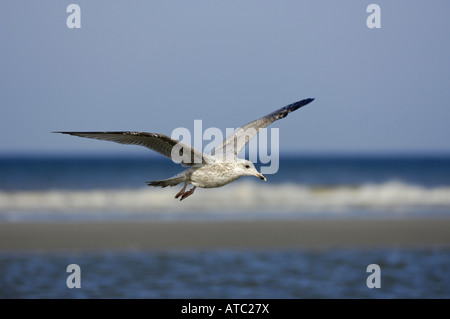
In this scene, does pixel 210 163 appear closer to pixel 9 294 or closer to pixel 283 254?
pixel 9 294

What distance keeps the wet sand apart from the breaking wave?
11.7ft

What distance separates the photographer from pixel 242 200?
89.8 ft

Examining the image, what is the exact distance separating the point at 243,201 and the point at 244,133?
1725 centimetres

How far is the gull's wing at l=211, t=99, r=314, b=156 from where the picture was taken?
31.2 ft

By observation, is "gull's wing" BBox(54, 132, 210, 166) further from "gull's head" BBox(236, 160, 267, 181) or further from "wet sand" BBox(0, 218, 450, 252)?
"wet sand" BBox(0, 218, 450, 252)

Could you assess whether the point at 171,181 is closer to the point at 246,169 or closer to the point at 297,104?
the point at 246,169

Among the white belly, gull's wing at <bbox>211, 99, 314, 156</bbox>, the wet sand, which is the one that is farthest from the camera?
the wet sand

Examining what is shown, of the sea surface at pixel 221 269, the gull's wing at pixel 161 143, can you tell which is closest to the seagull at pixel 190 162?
the gull's wing at pixel 161 143

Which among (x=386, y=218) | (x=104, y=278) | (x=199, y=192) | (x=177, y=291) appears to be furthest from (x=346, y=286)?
(x=199, y=192)

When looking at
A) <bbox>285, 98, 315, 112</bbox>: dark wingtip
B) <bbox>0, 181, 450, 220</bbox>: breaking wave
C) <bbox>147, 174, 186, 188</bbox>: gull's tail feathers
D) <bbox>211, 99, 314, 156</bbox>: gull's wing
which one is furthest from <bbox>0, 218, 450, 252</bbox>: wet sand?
<bbox>147, 174, 186, 188</bbox>: gull's tail feathers

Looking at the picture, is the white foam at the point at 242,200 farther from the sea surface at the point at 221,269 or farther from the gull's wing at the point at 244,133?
the gull's wing at the point at 244,133

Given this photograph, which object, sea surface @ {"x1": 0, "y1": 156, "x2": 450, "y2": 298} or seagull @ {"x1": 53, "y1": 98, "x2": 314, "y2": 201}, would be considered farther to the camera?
sea surface @ {"x1": 0, "y1": 156, "x2": 450, "y2": 298}

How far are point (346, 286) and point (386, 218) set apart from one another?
329 inches

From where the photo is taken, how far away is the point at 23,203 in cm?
2742
